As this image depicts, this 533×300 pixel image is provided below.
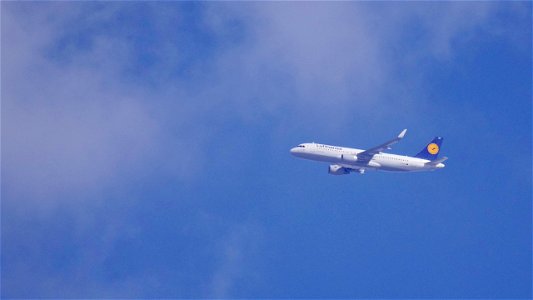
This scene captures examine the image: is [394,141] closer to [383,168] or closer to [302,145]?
[383,168]

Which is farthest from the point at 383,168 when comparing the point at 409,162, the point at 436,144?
the point at 436,144

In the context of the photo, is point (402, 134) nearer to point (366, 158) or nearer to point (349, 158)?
point (366, 158)

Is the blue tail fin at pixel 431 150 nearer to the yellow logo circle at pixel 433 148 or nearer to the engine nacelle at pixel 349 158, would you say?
the yellow logo circle at pixel 433 148

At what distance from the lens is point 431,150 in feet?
326

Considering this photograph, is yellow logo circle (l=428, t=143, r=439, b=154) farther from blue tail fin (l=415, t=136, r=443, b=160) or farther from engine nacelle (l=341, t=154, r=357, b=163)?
engine nacelle (l=341, t=154, r=357, b=163)

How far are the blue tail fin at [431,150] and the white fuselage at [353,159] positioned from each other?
459cm

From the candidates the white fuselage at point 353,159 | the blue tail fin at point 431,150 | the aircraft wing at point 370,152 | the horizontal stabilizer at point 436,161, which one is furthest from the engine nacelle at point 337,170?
the horizontal stabilizer at point 436,161

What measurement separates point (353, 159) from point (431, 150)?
41.7 feet

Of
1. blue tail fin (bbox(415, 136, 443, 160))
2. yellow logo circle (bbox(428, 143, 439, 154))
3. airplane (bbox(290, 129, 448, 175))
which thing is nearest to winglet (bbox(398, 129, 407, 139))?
airplane (bbox(290, 129, 448, 175))

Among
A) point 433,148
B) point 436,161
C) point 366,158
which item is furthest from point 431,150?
point 366,158

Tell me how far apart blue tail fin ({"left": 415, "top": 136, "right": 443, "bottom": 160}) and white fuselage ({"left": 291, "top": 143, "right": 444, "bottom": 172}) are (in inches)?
181

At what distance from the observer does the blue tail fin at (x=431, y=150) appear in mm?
98938

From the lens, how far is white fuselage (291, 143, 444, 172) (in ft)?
307

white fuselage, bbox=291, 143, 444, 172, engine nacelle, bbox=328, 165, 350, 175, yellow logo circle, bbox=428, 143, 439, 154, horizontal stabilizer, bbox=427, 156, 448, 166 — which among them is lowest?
horizontal stabilizer, bbox=427, 156, 448, 166
